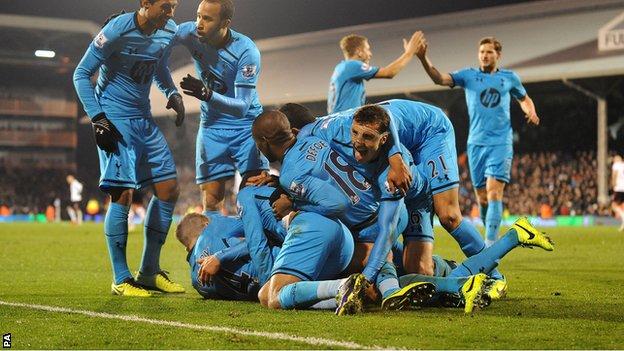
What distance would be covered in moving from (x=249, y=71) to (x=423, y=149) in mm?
2135

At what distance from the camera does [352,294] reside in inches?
224

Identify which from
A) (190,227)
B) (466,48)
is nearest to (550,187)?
(466,48)

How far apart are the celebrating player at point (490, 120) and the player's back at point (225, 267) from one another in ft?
15.7

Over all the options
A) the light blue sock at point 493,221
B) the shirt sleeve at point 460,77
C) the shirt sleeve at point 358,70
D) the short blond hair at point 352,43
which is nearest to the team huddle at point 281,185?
the shirt sleeve at point 358,70

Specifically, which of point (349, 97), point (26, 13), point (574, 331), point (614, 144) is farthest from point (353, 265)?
point (26, 13)

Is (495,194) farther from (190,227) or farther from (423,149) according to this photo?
(190,227)

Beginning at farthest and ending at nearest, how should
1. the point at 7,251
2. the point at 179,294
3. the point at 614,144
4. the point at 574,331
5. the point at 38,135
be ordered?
the point at 38,135 < the point at 614,144 < the point at 7,251 < the point at 179,294 < the point at 574,331

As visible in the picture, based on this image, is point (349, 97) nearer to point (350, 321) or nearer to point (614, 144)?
point (350, 321)

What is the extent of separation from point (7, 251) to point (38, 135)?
4567cm

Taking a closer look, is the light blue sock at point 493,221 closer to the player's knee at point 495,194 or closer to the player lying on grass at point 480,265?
the player's knee at point 495,194

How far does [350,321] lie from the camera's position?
5.55 m

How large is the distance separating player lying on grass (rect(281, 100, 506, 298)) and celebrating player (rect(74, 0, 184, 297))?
1.38 m

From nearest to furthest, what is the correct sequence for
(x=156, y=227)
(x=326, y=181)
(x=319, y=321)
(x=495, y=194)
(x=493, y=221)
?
(x=319, y=321) < (x=326, y=181) < (x=156, y=227) < (x=493, y=221) < (x=495, y=194)

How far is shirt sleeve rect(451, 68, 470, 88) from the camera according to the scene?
11008mm
